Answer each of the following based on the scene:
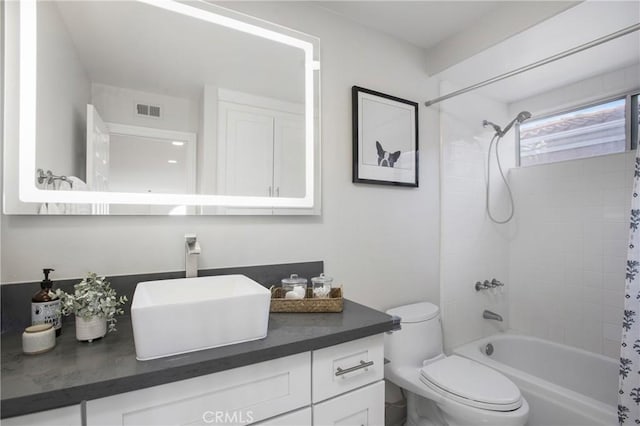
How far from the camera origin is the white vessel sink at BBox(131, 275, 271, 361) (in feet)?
2.66

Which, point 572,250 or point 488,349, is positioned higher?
point 572,250

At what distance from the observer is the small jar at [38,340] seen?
84cm

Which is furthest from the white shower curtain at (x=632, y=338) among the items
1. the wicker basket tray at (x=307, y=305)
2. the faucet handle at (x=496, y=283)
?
the wicker basket tray at (x=307, y=305)

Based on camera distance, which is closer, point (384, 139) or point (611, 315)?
point (384, 139)

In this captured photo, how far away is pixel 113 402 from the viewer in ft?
2.41

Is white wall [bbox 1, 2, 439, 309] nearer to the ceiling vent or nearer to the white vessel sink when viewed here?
the white vessel sink

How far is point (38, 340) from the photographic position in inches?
33.4

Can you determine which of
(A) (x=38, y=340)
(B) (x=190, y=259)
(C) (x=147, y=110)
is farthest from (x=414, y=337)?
(C) (x=147, y=110)

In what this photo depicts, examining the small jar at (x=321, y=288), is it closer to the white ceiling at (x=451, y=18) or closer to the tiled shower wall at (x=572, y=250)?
the white ceiling at (x=451, y=18)

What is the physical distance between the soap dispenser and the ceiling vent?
64 centimetres

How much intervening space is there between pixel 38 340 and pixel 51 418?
0.86 feet

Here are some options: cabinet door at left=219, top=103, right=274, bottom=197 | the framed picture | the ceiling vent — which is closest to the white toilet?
the framed picture

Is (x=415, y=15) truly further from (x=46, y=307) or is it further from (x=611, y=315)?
(x=611, y=315)

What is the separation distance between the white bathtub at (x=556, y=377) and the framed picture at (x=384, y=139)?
1.27 metres
